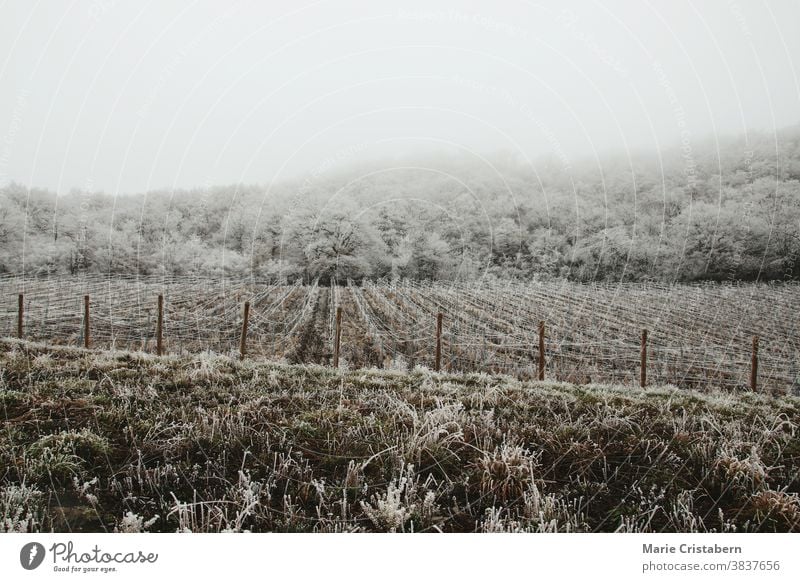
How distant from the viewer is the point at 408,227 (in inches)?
987

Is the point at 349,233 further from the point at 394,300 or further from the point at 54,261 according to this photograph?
the point at 54,261

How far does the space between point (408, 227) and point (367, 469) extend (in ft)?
75.5

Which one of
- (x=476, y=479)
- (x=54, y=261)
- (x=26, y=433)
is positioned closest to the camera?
(x=476, y=479)

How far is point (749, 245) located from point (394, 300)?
55.1ft

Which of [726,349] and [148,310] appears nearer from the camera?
[726,349]

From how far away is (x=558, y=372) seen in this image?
952cm

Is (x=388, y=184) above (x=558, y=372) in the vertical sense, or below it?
above

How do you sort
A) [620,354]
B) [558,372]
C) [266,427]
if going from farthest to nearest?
[620,354]
[558,372]
[266,427]
